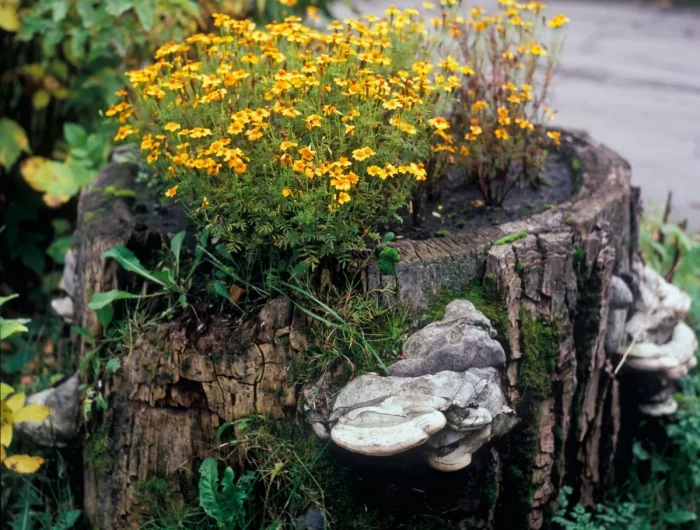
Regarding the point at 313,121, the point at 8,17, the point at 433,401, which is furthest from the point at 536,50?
the point at 8,17

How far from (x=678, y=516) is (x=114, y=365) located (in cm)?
230

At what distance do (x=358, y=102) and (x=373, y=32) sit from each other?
0.45 m

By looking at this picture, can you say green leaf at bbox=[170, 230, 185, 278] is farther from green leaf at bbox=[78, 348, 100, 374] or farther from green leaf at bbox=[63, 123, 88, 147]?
green leaf at bbox=[63, 123, 88, 147]

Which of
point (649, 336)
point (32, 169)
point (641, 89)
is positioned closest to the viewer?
point (649, 336)

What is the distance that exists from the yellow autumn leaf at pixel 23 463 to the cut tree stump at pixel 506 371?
0.20 m

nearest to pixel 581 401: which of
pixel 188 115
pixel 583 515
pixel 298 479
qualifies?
pixel 583 515

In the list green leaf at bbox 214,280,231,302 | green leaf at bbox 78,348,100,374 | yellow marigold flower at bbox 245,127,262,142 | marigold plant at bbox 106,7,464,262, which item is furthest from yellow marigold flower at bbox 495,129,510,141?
green leaf at bbox 78,348,100,374

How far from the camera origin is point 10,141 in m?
4.39

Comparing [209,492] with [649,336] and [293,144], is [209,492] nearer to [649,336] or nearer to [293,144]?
[293,144]

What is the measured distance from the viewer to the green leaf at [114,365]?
284 cm

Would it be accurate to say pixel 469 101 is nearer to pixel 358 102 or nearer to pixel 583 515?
pixel 358 102

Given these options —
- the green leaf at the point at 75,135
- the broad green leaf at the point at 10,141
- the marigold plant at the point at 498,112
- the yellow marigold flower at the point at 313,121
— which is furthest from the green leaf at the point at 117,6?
the yellow marigold flower at the point at 313,121

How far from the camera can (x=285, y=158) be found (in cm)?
241

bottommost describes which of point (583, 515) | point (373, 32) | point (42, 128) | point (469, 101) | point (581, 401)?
point (583, 515)
